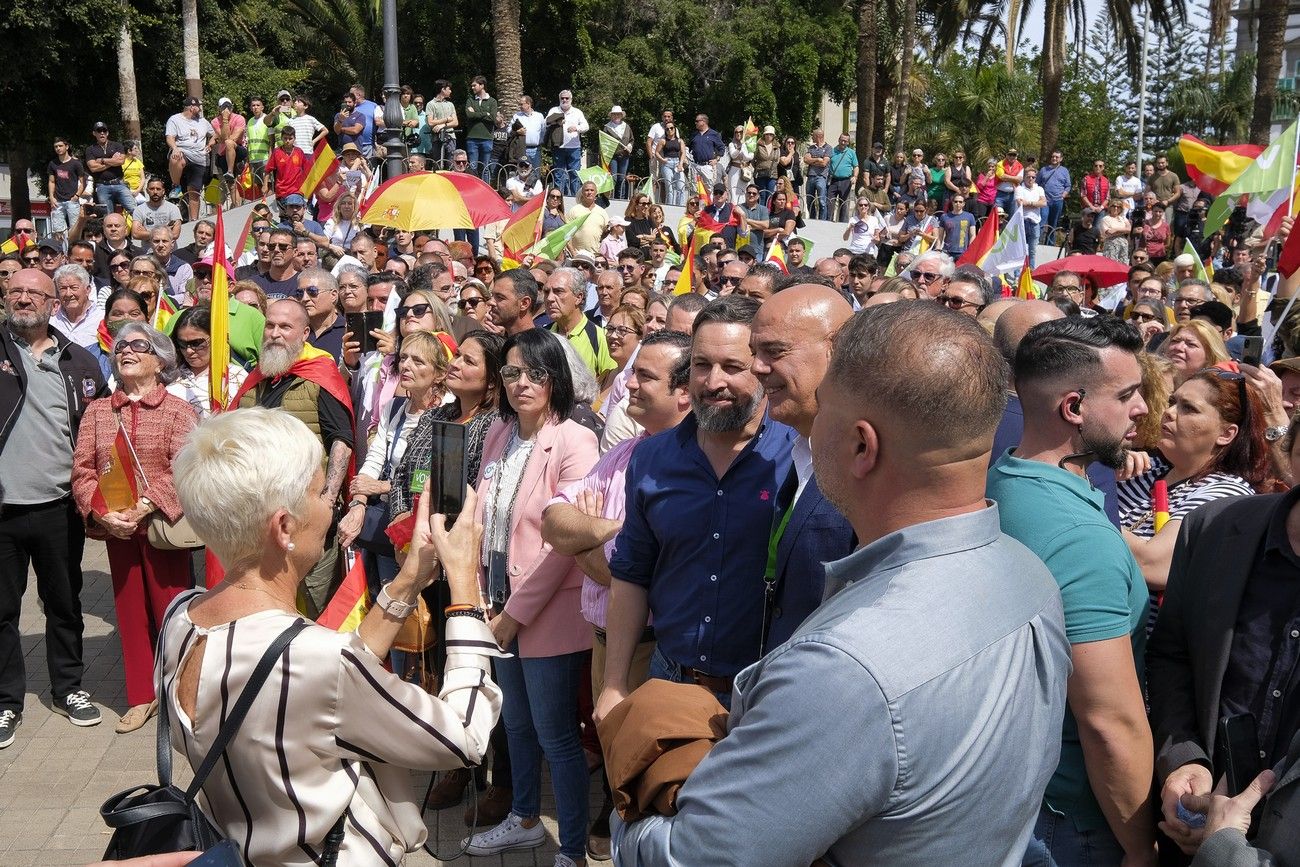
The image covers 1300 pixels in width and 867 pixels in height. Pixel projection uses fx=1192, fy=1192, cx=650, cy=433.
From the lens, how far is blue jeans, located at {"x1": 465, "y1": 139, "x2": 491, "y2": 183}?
21.2m

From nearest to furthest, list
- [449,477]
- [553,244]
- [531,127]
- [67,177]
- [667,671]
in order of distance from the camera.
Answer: [449,477] < [667,671] < [553,244] < [67,177] < [531,127]

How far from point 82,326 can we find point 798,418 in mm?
8059

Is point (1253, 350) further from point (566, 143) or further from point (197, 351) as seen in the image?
point (566, 143)

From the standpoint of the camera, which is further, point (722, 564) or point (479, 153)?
point (479, 153)

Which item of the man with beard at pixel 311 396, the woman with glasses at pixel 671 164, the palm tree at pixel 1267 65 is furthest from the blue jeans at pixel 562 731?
the woman with glasses at pixel 671 164

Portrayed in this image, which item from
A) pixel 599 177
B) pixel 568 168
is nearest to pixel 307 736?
pixel 599 177

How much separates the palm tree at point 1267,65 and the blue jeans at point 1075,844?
63.5 feet

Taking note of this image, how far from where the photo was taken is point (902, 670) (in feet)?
4.98

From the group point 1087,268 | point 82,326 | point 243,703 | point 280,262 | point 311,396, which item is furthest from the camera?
point 1087,268

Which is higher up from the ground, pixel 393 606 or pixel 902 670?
pixel 902 670

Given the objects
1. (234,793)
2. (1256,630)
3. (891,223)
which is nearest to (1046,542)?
(1256,630)

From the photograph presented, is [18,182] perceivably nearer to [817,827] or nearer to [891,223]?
[891,223]

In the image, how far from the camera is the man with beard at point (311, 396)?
6.28m

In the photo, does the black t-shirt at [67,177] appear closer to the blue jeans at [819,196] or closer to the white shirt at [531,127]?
the white shirt at [531,127]
